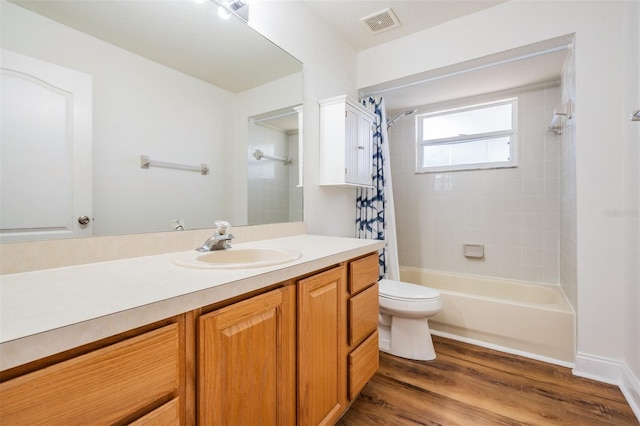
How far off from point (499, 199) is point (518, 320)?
1.23m

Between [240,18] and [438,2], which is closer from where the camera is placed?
[240,18]

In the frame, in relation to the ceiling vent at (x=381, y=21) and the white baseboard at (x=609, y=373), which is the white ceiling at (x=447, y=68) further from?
the white baseboard at (x=609, y=373)

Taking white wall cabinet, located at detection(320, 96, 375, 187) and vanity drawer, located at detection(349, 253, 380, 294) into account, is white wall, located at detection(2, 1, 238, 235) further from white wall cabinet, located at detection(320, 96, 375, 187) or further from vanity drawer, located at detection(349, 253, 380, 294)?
white wall cabinet, located at detection(320, 96, 375, 187)

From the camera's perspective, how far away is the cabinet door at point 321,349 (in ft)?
3.34

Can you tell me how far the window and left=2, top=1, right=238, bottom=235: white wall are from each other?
2423mm

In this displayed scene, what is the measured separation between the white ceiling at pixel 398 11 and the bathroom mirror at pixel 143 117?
2.15 feet

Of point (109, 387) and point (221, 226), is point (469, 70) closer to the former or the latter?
point (221, 226)

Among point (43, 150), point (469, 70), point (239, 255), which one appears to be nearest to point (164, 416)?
point (239, 255)

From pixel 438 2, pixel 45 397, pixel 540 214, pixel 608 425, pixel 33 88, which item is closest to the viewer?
pixel 45 397

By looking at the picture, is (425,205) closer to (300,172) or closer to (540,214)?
(540,214)

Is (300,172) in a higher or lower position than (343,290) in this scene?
higher

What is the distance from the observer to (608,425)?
4.46 ft

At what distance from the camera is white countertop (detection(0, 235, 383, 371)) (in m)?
0.46

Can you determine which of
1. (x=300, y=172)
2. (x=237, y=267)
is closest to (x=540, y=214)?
(x=300, y=172)
